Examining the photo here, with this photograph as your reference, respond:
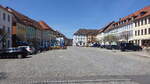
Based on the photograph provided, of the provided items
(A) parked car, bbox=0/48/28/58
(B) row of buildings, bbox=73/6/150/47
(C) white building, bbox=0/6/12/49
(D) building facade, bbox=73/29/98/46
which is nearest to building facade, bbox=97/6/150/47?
(B) row of buildings, bbox=73/6/150/47

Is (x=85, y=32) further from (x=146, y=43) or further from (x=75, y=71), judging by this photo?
(x=75, y=71)

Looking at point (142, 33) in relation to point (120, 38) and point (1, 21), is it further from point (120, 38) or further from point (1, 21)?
point (1, 21)


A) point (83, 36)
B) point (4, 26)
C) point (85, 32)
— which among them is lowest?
point (4, 26)

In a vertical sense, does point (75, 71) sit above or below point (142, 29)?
below

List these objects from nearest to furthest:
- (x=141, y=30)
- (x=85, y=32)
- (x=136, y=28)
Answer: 1. (x=141, y=30)
2. (x=136, y=28)
3. (x=85, y=32)

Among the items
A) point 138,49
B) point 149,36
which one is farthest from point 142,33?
point 138,49

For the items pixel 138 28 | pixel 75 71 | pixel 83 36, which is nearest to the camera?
pixel 75 71

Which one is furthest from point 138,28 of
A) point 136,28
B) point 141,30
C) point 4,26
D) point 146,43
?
point 4,26

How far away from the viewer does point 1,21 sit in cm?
3556

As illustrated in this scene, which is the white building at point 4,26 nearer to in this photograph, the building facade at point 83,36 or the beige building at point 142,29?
the beige building at point 142,29

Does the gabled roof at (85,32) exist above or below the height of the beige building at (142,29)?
above

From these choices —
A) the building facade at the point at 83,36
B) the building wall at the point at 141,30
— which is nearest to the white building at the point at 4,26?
the building wall at the point at 141,30

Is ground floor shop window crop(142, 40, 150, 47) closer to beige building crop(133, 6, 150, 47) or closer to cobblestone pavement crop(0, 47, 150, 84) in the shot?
beige building crop(133, 6, 150, 47)

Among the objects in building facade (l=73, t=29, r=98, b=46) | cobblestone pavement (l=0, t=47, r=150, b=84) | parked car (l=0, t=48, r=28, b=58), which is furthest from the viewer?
building facade (l=73, t=29, r=98, b=46)
